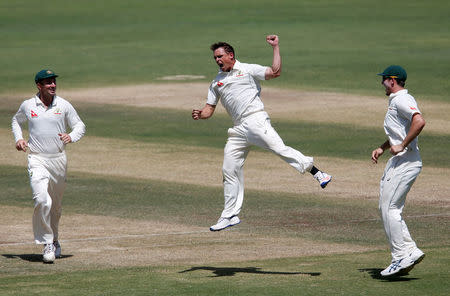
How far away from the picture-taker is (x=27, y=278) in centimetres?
1142

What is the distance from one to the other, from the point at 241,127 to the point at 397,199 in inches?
89.8

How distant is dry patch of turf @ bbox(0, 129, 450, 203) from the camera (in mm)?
17281

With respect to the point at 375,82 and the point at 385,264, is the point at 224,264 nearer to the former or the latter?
the point at 385,264

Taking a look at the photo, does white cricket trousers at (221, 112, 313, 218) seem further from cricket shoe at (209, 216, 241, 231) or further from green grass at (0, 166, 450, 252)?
green grass at (0, 166, 450, 252)

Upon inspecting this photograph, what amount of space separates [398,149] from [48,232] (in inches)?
179

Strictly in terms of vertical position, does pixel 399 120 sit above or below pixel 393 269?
above

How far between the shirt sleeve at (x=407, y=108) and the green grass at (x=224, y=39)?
17984 millimetres

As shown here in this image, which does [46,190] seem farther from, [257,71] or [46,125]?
[257,71]

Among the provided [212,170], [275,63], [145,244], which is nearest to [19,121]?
[145,244]

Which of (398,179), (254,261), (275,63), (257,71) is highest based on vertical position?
(275,63)

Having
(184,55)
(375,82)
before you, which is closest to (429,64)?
(375,82)

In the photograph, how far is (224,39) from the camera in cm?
4062

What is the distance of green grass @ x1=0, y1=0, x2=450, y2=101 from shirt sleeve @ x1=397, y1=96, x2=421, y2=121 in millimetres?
17984

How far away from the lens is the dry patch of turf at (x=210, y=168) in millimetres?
17281
